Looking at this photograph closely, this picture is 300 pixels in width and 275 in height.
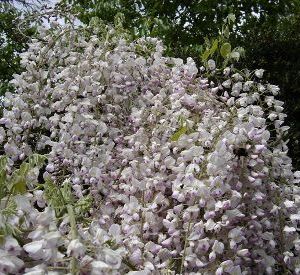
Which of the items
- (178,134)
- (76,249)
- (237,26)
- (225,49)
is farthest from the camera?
(237,26)

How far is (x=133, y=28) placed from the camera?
5.62 metres

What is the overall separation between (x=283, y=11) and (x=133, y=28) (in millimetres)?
1603

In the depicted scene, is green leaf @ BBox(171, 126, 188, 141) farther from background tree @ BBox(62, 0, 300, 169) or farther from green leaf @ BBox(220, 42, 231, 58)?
background tree @ BBox(62, 0, 300, 169)

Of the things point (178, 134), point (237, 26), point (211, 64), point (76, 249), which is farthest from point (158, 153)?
point (237, 26)

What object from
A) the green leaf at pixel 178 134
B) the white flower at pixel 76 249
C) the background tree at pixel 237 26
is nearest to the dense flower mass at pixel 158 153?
the green leaf at pixel 178 134

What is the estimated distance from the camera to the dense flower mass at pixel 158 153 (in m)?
2.48

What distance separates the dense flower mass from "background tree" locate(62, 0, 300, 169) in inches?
67.5

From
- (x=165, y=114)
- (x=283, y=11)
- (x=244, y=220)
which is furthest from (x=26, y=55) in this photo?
(x=283, y=11)

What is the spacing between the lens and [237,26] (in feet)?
19.7

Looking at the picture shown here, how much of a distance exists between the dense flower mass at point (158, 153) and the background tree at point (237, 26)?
171 centimetres

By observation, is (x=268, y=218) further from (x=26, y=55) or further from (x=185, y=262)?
(x=26, y=55)

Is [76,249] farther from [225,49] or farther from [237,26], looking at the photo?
[237,26]

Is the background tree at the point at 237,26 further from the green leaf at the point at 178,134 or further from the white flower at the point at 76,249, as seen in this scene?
the white flower at the point at 76,249

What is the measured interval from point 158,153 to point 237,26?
3486mm
